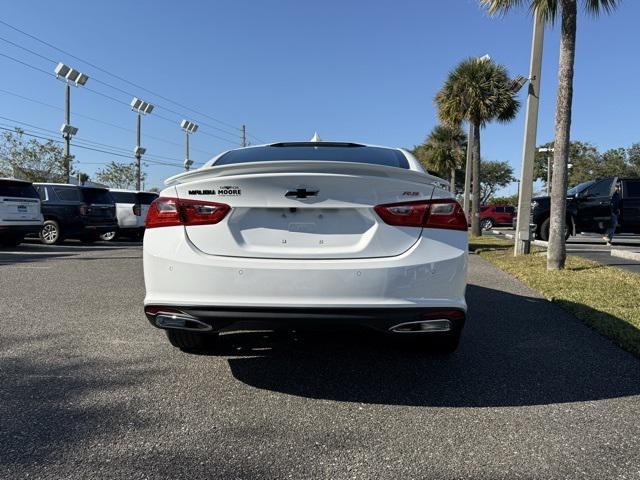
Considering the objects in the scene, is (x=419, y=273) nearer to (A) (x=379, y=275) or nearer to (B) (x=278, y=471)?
(A) (x=379, y=275)

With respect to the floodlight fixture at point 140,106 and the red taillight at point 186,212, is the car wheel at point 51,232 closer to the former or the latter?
the red taillight at point 186,212

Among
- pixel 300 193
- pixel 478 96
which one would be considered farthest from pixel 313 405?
pixel 478 96

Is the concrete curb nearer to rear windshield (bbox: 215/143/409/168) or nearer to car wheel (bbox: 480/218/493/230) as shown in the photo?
rear windshield (bbox: 215/143/409/168)

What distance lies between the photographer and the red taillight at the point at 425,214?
9.35 feet

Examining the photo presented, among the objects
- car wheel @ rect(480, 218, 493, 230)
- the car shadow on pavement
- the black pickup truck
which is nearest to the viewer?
the car shadow on pavement

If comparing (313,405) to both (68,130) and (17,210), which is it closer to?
(17,210)

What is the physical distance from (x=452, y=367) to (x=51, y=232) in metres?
13.4

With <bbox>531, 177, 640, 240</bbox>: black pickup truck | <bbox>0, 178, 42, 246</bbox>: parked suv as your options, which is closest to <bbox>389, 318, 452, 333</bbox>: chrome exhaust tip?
<bbox>0, 178, 42, 246</bbox>: parked suv

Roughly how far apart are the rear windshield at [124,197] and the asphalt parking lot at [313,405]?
11818 mm

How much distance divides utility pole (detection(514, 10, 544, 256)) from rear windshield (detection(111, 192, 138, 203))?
1159 centimetres

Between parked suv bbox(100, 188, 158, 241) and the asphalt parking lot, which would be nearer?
the asphalt parking lot

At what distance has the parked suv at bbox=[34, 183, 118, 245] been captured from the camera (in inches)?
546

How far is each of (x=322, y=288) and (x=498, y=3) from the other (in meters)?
8.87

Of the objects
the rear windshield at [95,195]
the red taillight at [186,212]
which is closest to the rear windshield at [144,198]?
the rear windshield at [95,195]
